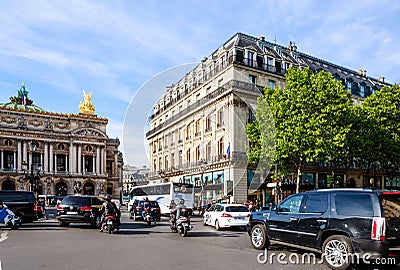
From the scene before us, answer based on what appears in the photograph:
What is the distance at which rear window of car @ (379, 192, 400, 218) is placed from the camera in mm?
8805

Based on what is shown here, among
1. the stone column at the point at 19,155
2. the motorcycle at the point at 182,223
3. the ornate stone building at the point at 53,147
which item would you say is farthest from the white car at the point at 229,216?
the stone column at the point at 19,155

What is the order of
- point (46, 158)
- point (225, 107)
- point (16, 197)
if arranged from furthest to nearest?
point (46, 158)
point (225, 107)
point (16, 197)

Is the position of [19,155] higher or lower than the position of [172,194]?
higher

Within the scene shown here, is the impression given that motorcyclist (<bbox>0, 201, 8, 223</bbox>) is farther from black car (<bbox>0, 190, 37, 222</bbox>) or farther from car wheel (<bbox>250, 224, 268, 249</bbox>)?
car wheel (<bbox>250, 224, 268, 249</bbox>)

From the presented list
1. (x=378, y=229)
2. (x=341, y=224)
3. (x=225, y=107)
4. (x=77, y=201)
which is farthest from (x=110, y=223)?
(x=225, y=107)

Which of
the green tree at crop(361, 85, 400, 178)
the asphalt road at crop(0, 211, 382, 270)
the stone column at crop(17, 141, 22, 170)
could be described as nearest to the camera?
the asphalt road at crop(0, 211, 382, 270)

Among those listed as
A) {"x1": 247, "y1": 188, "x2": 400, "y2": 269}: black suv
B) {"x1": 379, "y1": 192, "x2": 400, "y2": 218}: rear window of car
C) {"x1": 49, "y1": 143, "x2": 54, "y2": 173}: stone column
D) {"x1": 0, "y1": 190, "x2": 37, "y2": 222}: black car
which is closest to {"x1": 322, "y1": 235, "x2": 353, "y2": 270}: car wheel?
{"x1": 247, "y1": 188, "x2": 400, "y2": 269}: black suv

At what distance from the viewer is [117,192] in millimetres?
100750

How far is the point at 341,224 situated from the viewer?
31.0ft

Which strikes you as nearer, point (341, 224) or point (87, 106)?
point (341, 224)

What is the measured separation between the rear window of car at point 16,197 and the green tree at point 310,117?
1979 centimetres

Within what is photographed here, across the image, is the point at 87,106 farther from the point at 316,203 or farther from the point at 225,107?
the point at 316,203

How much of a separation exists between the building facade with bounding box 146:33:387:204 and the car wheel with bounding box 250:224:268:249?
2918 centimetres

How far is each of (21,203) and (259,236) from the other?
1397 centimetres
